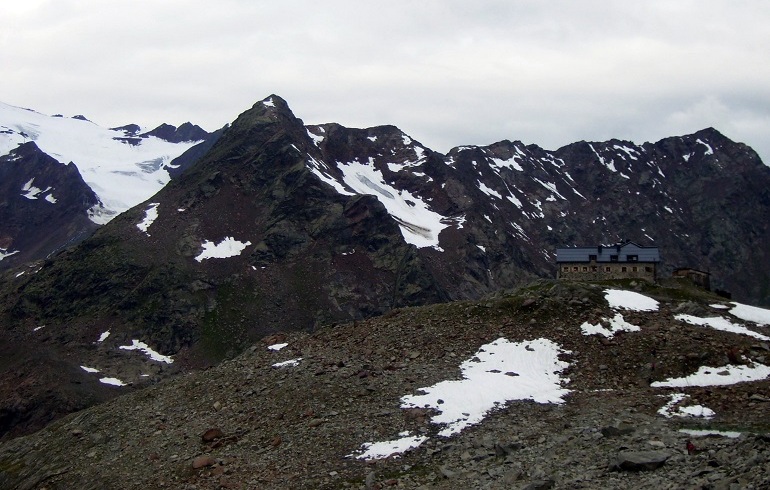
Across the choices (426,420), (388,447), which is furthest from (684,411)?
(388,447)

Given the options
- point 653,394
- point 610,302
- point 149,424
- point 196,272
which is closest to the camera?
point 653,394

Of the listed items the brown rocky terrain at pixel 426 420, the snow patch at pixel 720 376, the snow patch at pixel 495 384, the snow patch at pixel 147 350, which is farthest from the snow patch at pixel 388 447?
the snow patch at pixel 147 350

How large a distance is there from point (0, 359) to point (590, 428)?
14547cm

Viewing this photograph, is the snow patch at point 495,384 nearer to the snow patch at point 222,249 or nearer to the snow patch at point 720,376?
the snow patch at point 720,376

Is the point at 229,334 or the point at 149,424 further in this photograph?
the point at 229,334

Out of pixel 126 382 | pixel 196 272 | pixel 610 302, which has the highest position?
pixel 610 302

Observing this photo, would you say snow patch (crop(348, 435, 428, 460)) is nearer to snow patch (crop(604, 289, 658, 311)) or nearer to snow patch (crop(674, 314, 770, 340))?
snow patch (crop(604, 289, 658, 311))

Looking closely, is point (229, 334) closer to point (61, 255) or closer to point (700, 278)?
point (61, 255)

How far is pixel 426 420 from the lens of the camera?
36.7m

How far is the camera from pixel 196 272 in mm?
181125

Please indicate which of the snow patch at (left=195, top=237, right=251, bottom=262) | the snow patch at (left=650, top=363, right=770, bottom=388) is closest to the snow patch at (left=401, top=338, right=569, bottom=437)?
the snow patch at (left=650, top=363, right=770, bottom=388)

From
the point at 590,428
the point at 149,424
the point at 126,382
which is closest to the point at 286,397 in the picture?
the point at 149,424

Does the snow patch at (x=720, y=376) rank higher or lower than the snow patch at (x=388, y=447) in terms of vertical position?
higher

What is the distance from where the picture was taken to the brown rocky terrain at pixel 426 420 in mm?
28641
